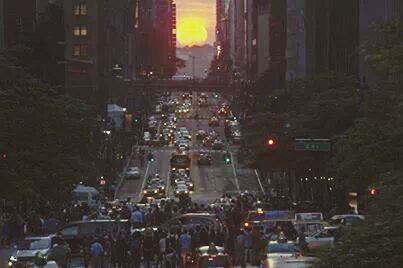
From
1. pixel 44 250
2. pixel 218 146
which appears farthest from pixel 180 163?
pixel 44 250

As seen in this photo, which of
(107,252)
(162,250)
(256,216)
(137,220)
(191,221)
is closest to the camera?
(107,252)

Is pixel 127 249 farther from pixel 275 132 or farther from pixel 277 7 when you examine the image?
pixel 277 7

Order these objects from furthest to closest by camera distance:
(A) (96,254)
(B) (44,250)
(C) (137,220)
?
(C) (137,220) → (A) (96,254) → (B) (44,250)

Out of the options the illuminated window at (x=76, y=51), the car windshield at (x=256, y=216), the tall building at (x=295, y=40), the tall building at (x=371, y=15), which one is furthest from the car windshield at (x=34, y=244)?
the illuminated window at (x=76, y=51)

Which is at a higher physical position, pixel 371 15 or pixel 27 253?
pixel 371 15

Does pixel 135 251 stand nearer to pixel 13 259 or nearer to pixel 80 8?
pixel 13 259

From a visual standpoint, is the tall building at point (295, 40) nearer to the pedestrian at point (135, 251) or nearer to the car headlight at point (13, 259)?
the pedestrian at point (135, 251)

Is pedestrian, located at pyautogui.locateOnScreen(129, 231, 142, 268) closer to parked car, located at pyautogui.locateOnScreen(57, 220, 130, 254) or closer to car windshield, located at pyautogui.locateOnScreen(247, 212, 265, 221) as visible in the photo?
parked car, located at pyautogui.locateOnScreen(57, 220, 130, 254)
